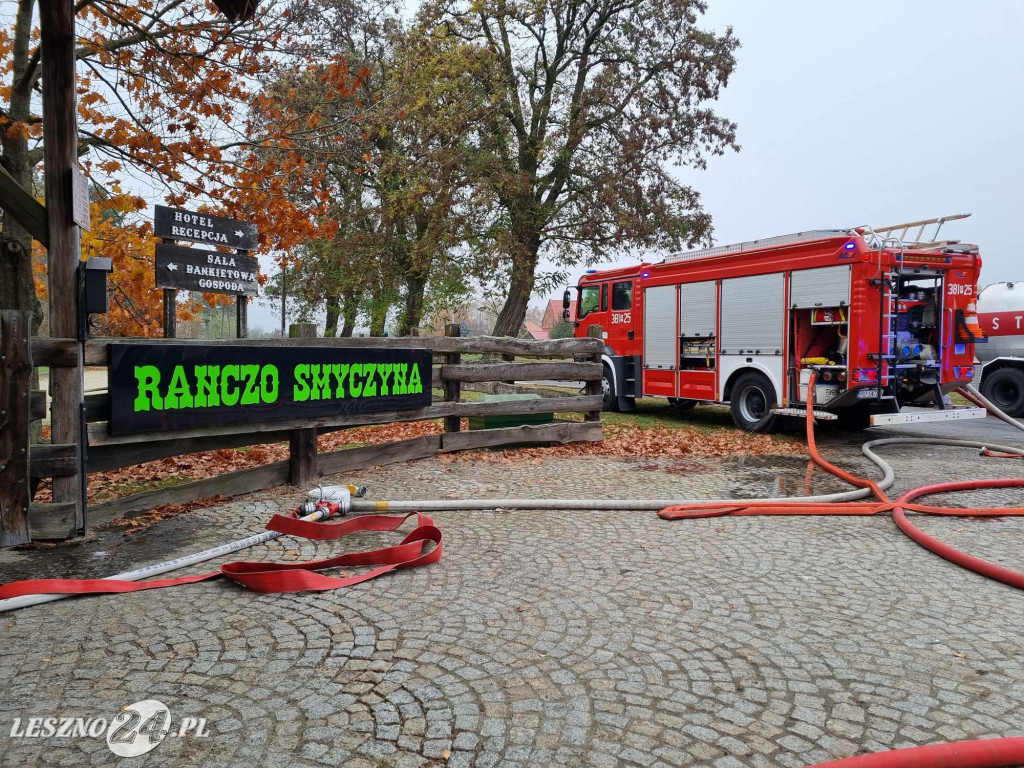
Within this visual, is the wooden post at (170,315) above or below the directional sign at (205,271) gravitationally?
below

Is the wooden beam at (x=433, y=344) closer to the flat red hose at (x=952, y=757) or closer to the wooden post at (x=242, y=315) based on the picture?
the wooden post at (x=242, y=315)

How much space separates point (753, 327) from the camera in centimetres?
1177

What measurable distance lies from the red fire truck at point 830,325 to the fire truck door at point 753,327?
0.06 feet

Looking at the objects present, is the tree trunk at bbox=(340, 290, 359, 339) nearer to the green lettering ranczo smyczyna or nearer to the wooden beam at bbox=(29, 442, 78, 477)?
the green lettering ranczo smyczyna

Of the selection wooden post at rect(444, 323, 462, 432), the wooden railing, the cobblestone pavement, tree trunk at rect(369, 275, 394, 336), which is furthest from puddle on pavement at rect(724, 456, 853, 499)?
tree trunk at rect(369, 275, 394, 336)

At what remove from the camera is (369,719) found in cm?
273

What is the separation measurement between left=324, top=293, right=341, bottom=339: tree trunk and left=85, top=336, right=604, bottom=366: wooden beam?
618 inches

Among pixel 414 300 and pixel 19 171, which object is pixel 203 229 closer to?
pixel 19 171

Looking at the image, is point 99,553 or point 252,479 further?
point 252,479

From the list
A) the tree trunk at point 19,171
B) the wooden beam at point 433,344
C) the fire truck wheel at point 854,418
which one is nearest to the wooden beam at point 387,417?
the wooden beam at point 433,344

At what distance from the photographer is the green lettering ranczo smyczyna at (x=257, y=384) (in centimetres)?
542

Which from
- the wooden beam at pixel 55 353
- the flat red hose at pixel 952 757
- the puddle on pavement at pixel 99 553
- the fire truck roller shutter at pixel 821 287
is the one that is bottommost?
the flat red hose at pixel 952 757

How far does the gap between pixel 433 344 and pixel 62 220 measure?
4.01m

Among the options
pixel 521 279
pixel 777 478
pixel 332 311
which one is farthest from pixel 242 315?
pixel 332 311
